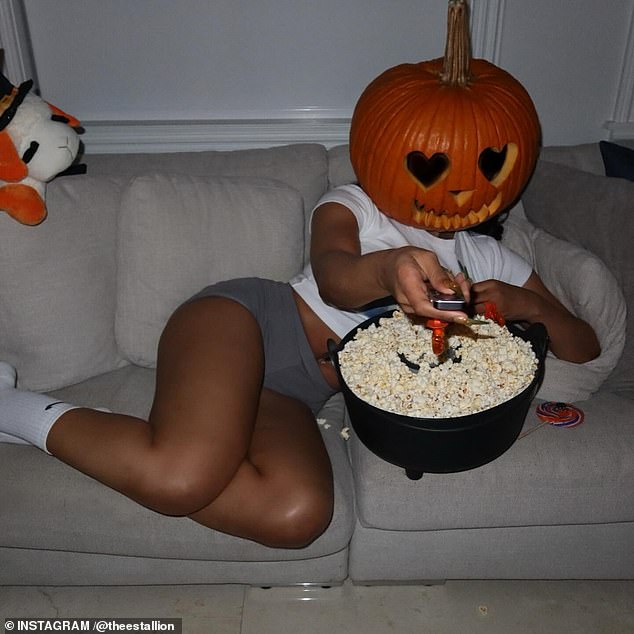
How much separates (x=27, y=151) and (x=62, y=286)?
1.00 feet

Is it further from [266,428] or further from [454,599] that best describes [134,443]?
[454,599]

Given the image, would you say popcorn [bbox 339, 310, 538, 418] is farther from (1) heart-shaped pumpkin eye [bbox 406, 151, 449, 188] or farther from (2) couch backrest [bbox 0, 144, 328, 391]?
(2) couch backrest [bbox 0, 144, 328, 391]

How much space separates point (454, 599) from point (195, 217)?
3.51ft

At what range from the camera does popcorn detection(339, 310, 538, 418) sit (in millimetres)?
1154

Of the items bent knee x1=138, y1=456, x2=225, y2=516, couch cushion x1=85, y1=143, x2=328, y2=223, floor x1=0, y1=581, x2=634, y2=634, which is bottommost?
floor x1=0, y1=581, x2=634, y2=634

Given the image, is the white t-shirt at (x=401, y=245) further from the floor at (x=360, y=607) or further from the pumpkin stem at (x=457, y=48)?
the floor at (x=360, y=607)

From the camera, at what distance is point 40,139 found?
146 centimetres

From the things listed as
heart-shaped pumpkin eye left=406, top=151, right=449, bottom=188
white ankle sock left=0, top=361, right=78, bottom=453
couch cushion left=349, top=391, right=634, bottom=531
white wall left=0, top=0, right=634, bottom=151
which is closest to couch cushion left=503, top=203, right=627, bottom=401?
couch cushion left=349, top=391, right=634, bottom=531

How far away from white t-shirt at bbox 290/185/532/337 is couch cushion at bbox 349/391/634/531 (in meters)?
0.33

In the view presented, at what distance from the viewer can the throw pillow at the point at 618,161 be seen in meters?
1.65

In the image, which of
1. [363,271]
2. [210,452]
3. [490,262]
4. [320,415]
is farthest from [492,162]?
[210,452]

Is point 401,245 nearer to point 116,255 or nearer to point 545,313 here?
point 545,313

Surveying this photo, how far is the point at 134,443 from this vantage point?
126 cm

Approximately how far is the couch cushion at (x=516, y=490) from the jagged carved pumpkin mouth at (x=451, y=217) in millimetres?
478
